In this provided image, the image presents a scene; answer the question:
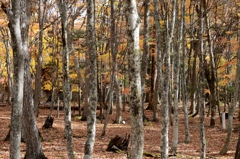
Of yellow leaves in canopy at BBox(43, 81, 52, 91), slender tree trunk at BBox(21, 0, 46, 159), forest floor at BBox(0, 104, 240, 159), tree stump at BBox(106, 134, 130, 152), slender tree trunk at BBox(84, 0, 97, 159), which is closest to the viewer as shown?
slender tree trunk at BBox(84, 0, 97, 159)

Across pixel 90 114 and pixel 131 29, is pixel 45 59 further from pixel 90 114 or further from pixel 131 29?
pixel 131 29

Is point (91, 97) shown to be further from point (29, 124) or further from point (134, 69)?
point (29, 124)

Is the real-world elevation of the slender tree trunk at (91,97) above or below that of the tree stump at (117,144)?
above

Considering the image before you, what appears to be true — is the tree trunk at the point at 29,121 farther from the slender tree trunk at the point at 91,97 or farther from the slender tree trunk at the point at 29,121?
the slender tree trunk at the point at 91,97

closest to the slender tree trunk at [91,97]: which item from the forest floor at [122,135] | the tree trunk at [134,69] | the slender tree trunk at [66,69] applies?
the slender tree trunk at [66,69]

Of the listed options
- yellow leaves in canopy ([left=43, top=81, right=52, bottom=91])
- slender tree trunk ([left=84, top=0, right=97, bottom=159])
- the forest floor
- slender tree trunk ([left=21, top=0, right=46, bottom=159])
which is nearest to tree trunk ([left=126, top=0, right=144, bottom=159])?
slender tree trunk ([left=84, top=0, right=97, bottom=159])

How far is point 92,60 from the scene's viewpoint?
7371 millimetres

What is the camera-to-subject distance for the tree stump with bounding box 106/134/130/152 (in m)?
10.9

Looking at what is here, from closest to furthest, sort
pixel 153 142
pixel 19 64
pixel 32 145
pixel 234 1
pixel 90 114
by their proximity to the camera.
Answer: pixel 19 64, pixel 90 114, pixel 32 145, pixel 153 142, pixel 234 1

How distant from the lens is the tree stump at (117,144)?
35.7ft

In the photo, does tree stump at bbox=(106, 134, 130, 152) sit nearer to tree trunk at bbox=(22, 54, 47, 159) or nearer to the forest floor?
the forest floor

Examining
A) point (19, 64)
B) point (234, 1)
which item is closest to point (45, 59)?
point (234, 1)

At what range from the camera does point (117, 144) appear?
11.1m

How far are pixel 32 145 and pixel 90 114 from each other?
233 cm
